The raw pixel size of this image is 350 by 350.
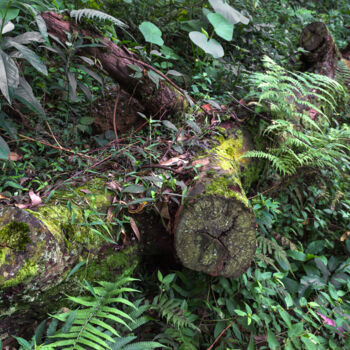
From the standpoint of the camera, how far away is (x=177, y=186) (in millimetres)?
1849

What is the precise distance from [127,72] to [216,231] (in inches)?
63.9

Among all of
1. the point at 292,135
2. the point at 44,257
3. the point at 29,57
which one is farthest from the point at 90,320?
the point at 292,135

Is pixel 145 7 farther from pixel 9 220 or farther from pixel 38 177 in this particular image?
pixel 9 220

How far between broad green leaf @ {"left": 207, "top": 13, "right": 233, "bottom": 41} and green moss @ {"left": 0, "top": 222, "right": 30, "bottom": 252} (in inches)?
109

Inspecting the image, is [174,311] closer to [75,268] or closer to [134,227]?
[134,227]

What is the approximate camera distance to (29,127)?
2283 millimetres

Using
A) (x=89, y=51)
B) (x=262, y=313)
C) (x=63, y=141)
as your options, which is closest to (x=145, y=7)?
(x=89, y=51)

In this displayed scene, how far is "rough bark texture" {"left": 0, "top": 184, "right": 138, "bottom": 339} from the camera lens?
4.04 ft

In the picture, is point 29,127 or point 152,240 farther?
point 29,127

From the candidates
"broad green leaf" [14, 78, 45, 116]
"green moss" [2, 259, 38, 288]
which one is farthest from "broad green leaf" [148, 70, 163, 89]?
"green moss" [2, 259, 38, 288]

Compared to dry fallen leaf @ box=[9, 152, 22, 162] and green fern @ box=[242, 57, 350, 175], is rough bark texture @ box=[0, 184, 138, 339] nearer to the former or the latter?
dry fallen leaf @ box=[9, 152, 22, 162]

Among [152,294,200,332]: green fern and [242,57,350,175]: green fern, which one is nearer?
[152,294,200,332]: green fern

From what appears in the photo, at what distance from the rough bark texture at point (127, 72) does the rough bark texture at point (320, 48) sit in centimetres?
225

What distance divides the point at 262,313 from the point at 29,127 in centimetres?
216
